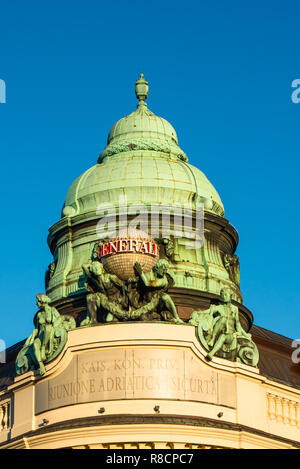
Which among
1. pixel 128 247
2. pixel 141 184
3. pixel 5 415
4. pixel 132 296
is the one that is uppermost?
pixel 141 184

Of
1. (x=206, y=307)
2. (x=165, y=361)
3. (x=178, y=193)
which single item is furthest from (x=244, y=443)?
(x=178, y=193)

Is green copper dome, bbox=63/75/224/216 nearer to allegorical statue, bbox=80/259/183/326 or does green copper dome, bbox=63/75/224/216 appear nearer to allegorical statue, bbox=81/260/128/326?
allegorical statue, bbox=81/260/128/326

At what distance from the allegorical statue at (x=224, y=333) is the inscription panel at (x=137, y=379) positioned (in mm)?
1094

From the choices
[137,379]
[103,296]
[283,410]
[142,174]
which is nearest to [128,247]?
[103,296]

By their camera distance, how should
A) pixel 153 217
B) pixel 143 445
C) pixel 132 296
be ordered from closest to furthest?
1. pixel 143 445
2. pixel 132 296
3. pixel 153 217

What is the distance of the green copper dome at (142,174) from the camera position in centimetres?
8138

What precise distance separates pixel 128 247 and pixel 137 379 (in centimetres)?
750

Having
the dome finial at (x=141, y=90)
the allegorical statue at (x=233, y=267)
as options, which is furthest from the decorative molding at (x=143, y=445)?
the dome finial at (x=141, y=90)

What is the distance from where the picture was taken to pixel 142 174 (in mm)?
81812

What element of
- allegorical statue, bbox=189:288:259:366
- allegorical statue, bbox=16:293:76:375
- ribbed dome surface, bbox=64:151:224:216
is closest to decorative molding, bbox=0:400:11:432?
allegorical statue, bbox=16:293:76:375

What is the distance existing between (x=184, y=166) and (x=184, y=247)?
5.95 meters

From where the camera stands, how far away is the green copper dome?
267ft

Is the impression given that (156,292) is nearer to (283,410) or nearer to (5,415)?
(283,410)

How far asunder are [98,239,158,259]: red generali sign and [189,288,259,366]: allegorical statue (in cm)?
430
